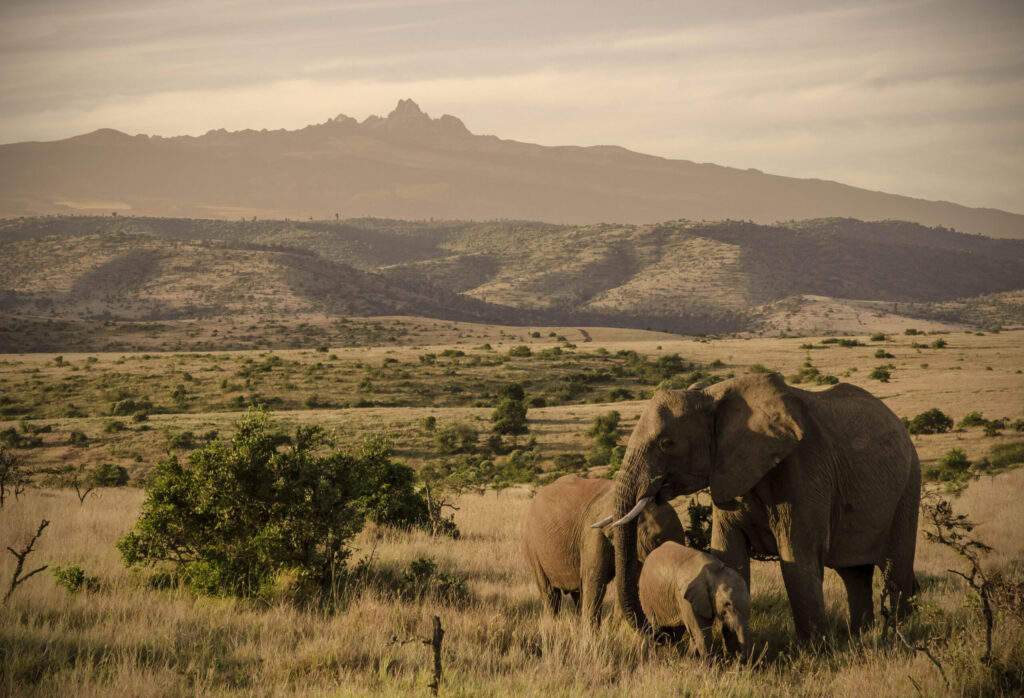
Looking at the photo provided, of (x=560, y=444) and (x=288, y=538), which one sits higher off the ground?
(x=288, y=538)

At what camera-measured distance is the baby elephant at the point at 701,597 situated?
7684 mm

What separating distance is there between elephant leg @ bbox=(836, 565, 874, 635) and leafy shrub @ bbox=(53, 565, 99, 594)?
8948mm

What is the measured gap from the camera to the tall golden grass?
23.3 feet

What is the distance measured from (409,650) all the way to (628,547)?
2357 mm

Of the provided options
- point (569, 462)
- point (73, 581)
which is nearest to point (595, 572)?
point (73, 581)

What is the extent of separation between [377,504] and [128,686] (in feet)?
28.8

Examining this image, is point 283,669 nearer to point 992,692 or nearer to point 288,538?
point 288,538

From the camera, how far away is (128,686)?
22.0 ft

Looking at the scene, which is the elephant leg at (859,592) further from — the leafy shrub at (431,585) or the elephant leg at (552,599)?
the leafy shrub at (431,585)

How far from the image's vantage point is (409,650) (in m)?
8.13

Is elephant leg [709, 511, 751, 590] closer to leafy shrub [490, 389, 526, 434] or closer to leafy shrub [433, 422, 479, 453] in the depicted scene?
leafy shrub [433, 422, 479, 453]

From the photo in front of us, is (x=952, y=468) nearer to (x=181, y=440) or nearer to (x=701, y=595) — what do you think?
(x=701, y=595)

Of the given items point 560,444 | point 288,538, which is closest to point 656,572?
point 288,538

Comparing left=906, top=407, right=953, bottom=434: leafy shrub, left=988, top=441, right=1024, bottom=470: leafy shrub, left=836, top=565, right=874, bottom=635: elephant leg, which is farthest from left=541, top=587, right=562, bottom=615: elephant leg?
left=906, top=407, right=953, bottom=434: leafy shrub
